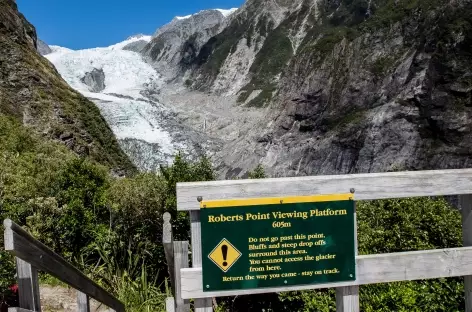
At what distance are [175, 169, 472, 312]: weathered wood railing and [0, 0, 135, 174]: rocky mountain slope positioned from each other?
2342 cm

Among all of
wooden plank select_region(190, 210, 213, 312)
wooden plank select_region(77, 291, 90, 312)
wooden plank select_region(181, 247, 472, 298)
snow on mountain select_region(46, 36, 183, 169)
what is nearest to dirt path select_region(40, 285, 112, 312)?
wooden plank select_region(77, 291, 90, 312)

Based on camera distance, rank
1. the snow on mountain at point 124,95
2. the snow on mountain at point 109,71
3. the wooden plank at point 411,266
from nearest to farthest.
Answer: the wooden plank at point 411,266 → the snow on mountain at point 124,95 → the snow on mountain at point 109,71

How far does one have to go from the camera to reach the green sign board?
3225 mm

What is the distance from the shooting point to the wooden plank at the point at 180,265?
3.32 meters

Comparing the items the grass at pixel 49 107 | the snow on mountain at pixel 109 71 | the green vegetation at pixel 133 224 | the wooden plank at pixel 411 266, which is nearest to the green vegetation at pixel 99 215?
the green vegetation at pixel 133 224

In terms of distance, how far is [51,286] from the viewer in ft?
25.7

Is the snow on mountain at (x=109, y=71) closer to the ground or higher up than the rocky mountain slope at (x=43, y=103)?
higher up

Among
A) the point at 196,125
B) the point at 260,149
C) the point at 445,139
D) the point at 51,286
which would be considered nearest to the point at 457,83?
the point at 445,139

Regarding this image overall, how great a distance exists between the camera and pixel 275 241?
3258mm

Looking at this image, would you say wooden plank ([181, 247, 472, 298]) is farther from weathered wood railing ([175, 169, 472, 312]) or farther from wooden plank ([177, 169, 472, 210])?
wooden plank ([177, 169, 472, 210])

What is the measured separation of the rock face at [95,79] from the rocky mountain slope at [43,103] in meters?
134

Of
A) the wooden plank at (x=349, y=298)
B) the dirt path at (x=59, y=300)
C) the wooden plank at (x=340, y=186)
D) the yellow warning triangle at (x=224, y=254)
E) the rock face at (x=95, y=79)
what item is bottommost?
the dirt path at (x=59, y=300)

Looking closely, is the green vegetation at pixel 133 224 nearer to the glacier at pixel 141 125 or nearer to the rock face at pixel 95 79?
the glacier at pixel 141 125

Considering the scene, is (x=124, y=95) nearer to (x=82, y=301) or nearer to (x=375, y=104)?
(x=375, y=104)
